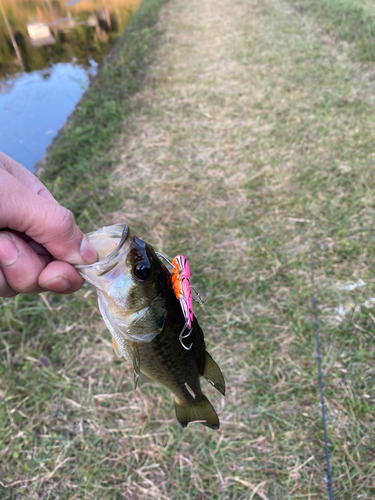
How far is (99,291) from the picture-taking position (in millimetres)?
1260

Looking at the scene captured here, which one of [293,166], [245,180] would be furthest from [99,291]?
[293,166]

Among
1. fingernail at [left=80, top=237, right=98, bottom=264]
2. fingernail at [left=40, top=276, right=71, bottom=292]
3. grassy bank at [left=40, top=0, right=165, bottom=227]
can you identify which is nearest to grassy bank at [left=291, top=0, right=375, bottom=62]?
grassy bank at [left=40, top=0, right=165, bottom=227]

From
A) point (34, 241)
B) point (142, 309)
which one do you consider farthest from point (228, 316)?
point (34, 241)

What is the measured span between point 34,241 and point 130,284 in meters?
0.48

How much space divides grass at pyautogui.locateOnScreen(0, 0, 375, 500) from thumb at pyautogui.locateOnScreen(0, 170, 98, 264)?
1561 mm

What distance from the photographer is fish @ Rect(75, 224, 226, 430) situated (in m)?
1.16

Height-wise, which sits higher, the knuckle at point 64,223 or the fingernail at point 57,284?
the knuckle at point 64,223

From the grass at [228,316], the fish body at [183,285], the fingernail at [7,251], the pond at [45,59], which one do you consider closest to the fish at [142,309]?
the fish body at [183,285]

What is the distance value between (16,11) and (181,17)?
7132 millimetres

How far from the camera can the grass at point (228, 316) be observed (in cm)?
200

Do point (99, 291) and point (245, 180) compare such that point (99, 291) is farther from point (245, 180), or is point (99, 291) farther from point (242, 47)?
point (242, 47)

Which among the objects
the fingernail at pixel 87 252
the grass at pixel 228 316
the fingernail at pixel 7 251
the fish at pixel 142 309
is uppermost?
the fingernail at pixel 7 251

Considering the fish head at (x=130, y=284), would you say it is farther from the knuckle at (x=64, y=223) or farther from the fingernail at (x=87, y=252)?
the knuckle at (x=64, y=223)

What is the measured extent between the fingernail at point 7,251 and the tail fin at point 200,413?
1.09m
